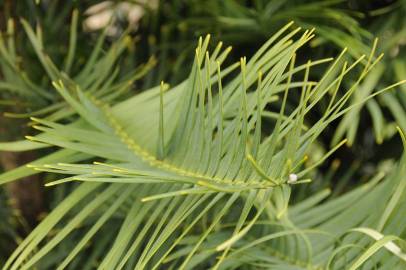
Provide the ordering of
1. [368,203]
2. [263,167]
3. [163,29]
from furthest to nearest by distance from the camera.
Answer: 1. [163,29]
2. [368,203]
3. [263,167]

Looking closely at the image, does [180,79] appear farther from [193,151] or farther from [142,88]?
[193,151]

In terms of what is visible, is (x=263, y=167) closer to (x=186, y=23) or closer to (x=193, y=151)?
(x=193, y=151)

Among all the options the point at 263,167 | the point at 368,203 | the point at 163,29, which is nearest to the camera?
the point at 263,167

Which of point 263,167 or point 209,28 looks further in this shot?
point 209,28

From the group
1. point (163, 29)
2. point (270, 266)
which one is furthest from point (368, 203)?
point (163, 29)

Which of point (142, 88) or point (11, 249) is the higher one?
point (142, 88)

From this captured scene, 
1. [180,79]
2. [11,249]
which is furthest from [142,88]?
[11,249]
